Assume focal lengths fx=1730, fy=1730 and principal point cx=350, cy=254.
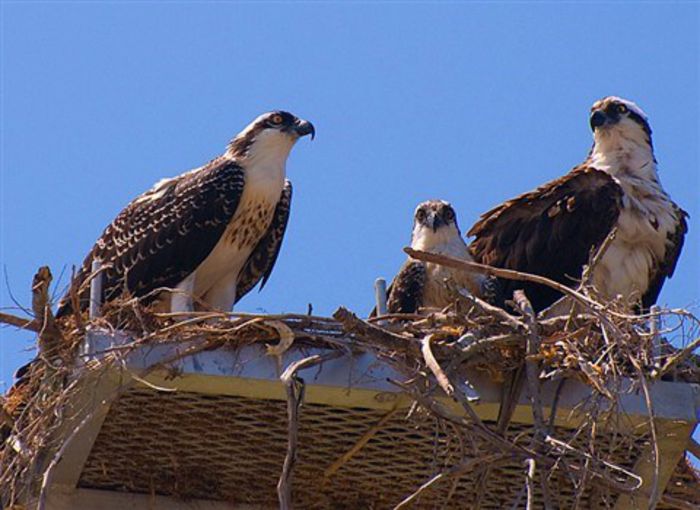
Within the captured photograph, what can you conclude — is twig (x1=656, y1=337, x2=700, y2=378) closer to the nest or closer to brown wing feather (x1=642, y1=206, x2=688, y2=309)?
the nest

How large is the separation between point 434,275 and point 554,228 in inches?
31.9

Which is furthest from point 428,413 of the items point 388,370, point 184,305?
point 184,305

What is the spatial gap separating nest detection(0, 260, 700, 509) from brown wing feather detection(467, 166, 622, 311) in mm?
1680

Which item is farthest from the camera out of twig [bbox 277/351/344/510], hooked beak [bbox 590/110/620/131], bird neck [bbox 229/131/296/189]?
hooked beak [bbox 590/110/620/131]

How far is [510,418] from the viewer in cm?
853

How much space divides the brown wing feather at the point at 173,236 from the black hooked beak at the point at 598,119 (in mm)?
2290

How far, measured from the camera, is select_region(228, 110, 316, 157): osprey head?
35.4 ft

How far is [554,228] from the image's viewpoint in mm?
10461

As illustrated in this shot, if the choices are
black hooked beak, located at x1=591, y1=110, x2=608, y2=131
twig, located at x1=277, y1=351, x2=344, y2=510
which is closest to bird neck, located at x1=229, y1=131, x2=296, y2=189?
black hooked beak, located at x1=591, y1=110, x2=608, y2=131

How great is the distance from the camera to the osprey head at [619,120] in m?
11.0

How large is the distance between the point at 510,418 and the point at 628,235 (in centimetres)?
219

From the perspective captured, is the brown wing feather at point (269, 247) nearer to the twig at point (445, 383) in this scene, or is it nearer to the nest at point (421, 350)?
the nest at point (421, 350)

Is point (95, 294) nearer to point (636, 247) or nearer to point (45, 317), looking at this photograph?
point (45, 317)

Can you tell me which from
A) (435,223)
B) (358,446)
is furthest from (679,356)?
(435,223)
